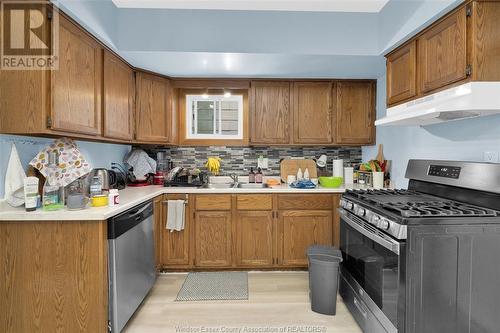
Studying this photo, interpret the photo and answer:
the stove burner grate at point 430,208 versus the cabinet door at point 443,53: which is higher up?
the cabinet door at point 443,53

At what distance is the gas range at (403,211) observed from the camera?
4.55ft

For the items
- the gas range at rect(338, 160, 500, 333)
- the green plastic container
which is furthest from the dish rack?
the gas range at rect(338, 160, 500, 333)

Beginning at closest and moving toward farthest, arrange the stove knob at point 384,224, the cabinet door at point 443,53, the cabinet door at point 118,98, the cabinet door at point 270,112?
the stove knob at point 384,224 → the cabinet door at point 443,53 → the cabinet door at point 118,98 → the cabinet door at point 270,112

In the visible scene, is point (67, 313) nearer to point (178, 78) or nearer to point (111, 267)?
point (111, 267)

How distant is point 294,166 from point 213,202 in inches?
45.9

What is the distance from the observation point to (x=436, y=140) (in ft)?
7.04

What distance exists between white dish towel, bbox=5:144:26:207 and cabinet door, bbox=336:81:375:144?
9.52 ft

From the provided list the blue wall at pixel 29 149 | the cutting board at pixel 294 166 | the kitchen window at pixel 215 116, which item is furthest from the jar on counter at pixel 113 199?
→ the cutting board at pixel 294 166

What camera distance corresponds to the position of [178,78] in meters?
3.09

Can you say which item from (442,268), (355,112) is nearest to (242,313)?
(442,268)

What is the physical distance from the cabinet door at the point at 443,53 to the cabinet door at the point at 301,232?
1.49 metres

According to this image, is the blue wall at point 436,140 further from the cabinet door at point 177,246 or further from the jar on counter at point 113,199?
the jar on counter at point 113,199

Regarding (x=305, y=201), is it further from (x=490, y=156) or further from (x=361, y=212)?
(x=490, y=156)

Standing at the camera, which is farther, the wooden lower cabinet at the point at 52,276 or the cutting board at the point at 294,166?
the cutting board at the point at 294,166
